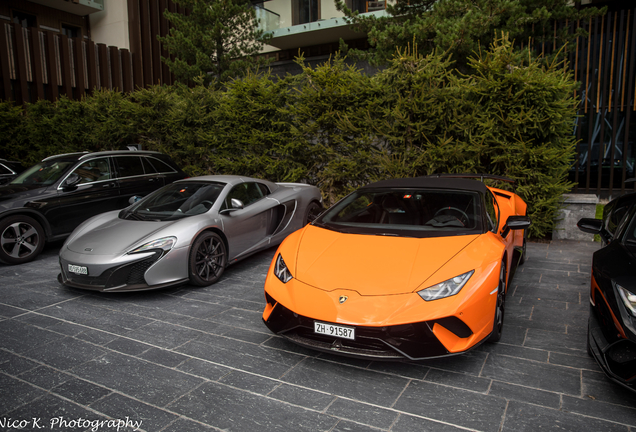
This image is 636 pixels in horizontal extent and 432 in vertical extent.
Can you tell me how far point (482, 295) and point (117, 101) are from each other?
39.6 feet

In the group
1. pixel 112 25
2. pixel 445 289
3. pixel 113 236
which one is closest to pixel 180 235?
pixel 113 236

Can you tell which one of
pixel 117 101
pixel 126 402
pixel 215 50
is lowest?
pixel 126 402

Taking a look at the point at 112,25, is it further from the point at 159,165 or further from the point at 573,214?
the point at 573,214

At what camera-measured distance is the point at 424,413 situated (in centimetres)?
253

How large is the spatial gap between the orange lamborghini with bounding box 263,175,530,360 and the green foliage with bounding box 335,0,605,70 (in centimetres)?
727

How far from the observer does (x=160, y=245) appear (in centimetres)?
459

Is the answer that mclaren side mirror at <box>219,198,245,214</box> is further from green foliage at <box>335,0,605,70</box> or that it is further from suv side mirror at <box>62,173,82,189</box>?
green foliage at <box>335,0,605,70</box>

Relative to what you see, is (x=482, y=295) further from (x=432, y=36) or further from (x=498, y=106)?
(x=432, y=36)

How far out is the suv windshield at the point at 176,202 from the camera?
17.3 feet

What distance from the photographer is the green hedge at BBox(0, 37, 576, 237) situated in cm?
677

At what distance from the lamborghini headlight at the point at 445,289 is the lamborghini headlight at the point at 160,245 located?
293 cm

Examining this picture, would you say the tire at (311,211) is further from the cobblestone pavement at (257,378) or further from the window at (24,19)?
the window at (24,19)

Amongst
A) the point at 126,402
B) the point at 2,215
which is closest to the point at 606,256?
A: the point at 126,402

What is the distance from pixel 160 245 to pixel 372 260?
2549mm
